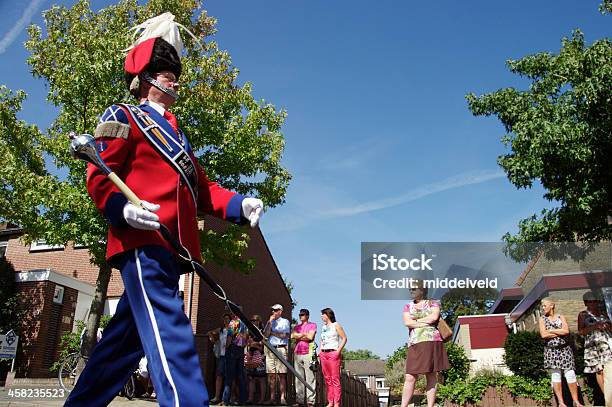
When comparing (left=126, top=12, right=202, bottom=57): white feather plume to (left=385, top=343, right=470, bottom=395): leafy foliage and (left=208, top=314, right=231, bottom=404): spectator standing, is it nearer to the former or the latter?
(left=208, top=314, right=231, bottom=404): spectator standing

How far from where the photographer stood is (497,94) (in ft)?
56.1

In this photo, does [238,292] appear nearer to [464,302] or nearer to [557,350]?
[557,350]

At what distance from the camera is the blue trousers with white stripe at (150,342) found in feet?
8.05

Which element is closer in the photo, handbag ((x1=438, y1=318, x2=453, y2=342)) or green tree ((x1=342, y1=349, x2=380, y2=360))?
handbag ((x1=438, y1=318, x2=453, y2=342))

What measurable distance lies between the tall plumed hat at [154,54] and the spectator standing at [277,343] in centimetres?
789

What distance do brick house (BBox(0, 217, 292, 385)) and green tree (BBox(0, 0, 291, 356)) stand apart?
4121 millimetres

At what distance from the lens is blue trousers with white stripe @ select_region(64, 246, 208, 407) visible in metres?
2.45

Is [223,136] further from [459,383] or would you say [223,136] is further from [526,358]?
[526,358]

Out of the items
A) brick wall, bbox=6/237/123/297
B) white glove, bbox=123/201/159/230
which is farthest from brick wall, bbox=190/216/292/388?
white glove, bbox=123/201/159/230

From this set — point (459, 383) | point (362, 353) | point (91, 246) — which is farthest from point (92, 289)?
point (362, 353)

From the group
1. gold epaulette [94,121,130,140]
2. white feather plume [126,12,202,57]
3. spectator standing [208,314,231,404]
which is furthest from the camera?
spectator standing [208,314,231,404]

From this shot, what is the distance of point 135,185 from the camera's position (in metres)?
2.90

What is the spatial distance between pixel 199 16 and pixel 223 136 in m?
5.26

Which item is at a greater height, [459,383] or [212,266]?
[212,266]
